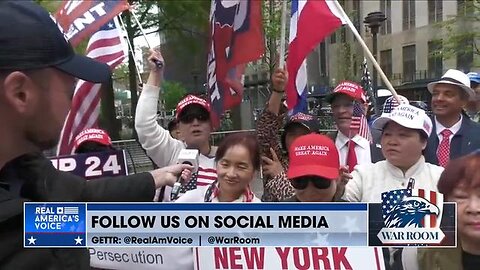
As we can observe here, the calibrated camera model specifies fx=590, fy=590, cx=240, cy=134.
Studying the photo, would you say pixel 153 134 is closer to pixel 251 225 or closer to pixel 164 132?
pixel 164 132

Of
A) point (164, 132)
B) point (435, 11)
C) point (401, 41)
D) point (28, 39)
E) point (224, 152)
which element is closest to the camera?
point (28, 39)

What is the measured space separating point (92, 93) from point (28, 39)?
3.58 metres

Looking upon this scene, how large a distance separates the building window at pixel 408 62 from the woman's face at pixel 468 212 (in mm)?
36839

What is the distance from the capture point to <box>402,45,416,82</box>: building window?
124 feet

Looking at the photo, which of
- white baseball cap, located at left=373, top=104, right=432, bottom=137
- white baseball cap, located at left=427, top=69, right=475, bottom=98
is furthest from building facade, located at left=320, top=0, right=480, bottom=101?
white baseball cap, located at left=373, top=104, right=432, bottom=137

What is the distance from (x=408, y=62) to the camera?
38.8 meters

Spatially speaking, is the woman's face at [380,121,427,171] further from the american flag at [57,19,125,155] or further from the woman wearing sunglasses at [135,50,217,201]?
the american flag at [57,19,125,155]

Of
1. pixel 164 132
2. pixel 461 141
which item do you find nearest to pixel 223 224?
pixel 164 132

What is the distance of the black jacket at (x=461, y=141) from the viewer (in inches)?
153

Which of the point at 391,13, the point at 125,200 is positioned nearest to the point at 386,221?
the point at 125,200

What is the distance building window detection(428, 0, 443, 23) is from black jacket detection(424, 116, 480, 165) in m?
32.2

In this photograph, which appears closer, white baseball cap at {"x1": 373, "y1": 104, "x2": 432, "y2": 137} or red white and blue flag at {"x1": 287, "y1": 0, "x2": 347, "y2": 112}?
white baseball cap at {"x1": 373, "y1": 104, "x2": 432, "y2": 137}

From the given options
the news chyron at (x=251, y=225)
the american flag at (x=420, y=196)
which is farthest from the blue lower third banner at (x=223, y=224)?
the american flag at (x=420, y=196)

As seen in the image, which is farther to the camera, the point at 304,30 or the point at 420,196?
the point at 304,30
